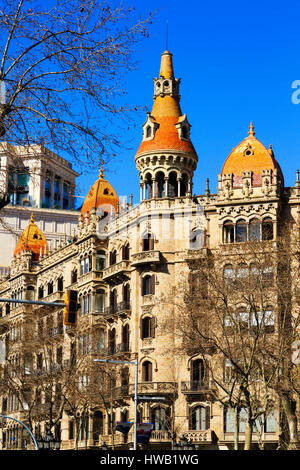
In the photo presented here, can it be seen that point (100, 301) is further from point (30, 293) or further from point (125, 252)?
point (30, 293)

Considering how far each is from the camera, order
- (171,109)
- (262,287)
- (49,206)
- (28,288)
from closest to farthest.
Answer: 1. (262,287)
2. (171,109)
3. (28,288)
4. (49,206)

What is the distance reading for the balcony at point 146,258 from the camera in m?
67.6

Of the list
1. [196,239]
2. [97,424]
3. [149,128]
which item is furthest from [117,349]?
[149,128]

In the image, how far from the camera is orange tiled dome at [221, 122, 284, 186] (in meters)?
66.1

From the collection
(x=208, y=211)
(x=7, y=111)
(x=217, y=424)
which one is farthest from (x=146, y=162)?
(x=7, y=111)

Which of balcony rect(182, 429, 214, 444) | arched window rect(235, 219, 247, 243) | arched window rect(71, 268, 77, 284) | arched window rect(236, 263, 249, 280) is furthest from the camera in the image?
arched window rect(71, 268, 77, 284)

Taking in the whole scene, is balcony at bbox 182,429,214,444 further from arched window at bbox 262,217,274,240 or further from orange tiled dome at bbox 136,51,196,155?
orange tiled dome at bbox 136,51,196,155

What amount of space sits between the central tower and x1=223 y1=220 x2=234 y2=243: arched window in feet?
14.2

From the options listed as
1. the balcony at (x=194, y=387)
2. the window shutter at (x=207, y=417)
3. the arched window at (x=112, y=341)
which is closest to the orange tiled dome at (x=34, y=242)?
the arched window at (x=112, y=341)

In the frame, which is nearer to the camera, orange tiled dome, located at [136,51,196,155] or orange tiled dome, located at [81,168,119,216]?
orange tiled dome, located at [136,51,196,155]

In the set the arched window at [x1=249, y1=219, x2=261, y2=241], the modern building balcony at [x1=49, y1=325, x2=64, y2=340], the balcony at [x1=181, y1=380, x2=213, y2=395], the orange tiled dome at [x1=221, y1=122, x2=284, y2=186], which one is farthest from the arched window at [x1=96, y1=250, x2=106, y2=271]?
the arched window at [x1=249, y1=219, x2=261, y2=241]
